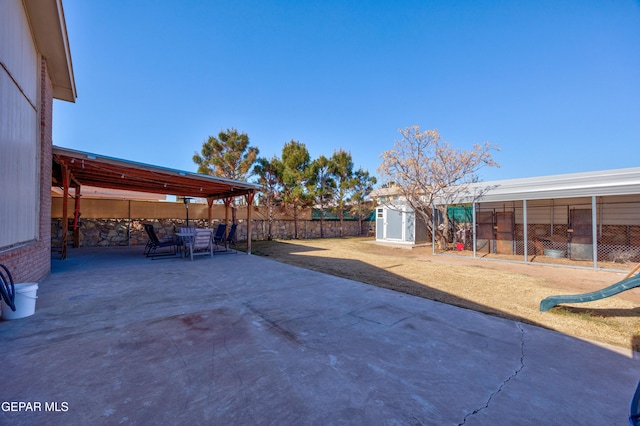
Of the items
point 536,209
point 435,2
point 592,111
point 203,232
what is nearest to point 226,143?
point 203,232

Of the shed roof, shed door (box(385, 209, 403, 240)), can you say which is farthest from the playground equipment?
shed door (box(385, 209, 403, 240))

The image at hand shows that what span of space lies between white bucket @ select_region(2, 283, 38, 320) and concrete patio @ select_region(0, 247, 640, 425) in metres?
0.10

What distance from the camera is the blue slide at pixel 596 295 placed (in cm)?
315

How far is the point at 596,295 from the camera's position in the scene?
3.51 metres

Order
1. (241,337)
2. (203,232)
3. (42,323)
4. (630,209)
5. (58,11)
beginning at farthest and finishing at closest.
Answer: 1. (630,209)
2. (203,232)
3. (58,11)
4. (42,323)
5. (241,337)

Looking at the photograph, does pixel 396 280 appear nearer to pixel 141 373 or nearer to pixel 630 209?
pixel 141 373

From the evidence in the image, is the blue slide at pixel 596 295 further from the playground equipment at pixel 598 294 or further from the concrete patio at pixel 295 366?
the concrete patio at pixel 295 366

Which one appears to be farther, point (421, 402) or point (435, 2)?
point (435, 2)

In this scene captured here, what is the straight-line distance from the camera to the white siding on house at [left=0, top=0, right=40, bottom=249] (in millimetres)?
3326

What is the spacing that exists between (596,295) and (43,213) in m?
9.53

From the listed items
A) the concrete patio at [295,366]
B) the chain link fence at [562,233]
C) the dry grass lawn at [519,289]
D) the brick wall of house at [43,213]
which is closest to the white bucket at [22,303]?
the concrete patio at [295,366]

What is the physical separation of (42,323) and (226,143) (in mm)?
13426

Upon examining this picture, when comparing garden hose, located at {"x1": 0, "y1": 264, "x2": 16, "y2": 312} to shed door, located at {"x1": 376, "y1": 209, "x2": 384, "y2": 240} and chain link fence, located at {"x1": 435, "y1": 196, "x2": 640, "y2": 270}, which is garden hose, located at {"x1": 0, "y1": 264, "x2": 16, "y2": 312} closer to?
chain link fence, located at {"x1": 435, "y1": 196, "x2": 640, "y2": 270}

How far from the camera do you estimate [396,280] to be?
568 centimetres
